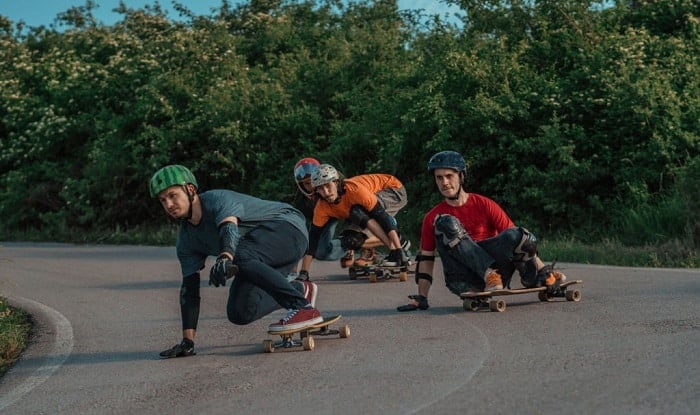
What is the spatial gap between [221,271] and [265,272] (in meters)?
0.79

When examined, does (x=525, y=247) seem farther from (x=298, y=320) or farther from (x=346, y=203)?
(x=346, y=203)

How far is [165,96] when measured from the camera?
25656 millimetres

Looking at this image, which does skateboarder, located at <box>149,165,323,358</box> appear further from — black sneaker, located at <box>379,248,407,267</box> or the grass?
black sneaker, located at <box>379,248,407,267</box>

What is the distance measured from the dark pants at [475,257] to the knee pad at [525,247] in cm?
2

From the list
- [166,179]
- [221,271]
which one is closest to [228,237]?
[221,271]

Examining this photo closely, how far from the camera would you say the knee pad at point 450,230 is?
369 inches

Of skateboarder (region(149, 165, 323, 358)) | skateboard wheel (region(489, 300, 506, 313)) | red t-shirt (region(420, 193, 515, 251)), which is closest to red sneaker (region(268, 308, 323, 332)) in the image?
skateboarder (region(149, 165, 323, 358))

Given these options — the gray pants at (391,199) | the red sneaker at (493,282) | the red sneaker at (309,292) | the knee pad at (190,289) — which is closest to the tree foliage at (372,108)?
the gray pants at (391,199)

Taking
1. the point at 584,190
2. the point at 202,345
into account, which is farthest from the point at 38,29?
the point at 202,345

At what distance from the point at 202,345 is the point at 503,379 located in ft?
10.4

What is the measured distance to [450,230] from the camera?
9.40 metres

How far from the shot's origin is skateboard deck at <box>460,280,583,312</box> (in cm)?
947

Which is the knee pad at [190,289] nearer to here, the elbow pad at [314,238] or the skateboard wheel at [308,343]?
the skateboard wheel at [308,343]

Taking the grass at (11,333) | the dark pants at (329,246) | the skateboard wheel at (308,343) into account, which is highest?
the dark pants at (329,246)
